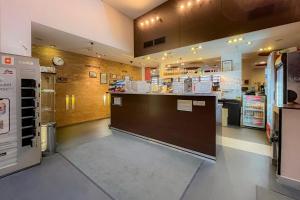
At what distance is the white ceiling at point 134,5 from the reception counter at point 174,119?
3.06 metres

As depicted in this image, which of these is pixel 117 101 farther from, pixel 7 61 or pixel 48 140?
pixel 7 61

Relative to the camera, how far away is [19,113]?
254 cm

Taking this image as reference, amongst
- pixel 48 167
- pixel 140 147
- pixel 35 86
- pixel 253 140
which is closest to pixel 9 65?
pixel 35 86

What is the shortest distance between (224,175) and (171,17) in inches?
187

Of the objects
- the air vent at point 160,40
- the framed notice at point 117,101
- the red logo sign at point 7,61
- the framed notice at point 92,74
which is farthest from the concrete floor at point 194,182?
the framed notice at point 92,74

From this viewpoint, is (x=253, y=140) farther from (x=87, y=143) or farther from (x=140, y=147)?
(x=87, y=143)

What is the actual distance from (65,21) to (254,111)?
6.36m

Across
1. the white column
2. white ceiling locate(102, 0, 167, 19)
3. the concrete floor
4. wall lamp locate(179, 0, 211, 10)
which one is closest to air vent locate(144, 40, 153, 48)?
white ceiling locate(102, 0, 167, 19)

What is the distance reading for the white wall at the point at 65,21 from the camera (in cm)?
283

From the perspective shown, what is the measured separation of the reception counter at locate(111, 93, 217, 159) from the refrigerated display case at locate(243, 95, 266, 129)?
3122 mm

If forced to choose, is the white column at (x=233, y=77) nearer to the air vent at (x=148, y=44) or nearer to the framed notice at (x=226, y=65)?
the framed notice at (x=226, y=65)

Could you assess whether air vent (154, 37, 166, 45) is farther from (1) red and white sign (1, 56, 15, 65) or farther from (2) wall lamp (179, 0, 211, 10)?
(1) red and white sign (1, 56, 15, 65)

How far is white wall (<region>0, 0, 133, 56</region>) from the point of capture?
2.83m

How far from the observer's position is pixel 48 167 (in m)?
2.63
